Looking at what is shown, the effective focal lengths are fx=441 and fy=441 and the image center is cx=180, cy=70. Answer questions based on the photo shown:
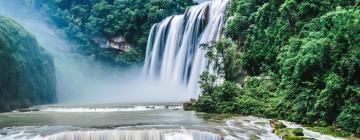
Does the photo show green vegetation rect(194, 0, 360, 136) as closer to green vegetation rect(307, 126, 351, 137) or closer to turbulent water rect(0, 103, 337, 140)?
green vegetation rect(307, 126, 351, 137)

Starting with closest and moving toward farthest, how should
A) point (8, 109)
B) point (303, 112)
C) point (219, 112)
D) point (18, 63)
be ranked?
point (303, 112) < point (219, 112) < point (8, 109) < point (18, 63)

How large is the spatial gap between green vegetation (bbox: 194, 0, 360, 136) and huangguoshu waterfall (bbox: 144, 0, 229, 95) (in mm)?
4415

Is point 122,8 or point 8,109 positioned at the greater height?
point 122,8

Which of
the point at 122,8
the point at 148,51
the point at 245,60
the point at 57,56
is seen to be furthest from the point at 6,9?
the point at 245,60

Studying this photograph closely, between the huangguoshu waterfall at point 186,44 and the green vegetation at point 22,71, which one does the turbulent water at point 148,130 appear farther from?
the huangguoshu waterfall at point 186,44

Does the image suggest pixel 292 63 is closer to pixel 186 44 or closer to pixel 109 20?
pixel 186 44

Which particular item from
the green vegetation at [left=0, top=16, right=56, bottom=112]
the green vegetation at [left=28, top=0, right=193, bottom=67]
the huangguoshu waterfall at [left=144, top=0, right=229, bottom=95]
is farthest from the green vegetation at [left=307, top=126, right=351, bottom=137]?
the green vegetation at [left=28, top=0, right=193, bottom=67]

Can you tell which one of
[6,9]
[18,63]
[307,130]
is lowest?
A: [307,130]

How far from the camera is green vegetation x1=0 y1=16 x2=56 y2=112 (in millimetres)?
28375

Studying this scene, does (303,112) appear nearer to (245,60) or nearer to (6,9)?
(245,60)

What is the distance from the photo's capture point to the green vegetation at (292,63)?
54.6 ft

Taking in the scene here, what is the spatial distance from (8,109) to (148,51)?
22836 millimetres

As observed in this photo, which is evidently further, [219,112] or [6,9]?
[6,9]

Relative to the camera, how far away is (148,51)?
48.5 meters
